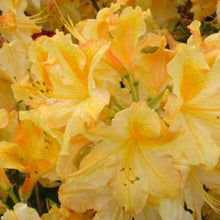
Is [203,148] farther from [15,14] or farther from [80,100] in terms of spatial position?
[15,14]

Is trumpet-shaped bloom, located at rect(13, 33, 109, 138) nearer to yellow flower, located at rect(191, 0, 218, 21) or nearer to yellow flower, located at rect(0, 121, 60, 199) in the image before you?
yellow flower, located at rect(0, 121, 60, 199)

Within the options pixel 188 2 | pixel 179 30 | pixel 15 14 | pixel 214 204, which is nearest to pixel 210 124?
pixel 214 204

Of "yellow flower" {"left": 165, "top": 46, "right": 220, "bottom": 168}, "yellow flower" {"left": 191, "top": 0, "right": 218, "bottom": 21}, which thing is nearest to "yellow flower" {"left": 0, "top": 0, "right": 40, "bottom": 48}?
"yellow flower" {"left": 191, "top": 0, "right": 218, "bottom": 21}

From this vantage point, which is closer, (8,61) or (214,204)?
(214,204)

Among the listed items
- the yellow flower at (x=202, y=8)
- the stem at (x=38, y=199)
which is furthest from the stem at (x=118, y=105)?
the yellow flower at (x=202, y=8)

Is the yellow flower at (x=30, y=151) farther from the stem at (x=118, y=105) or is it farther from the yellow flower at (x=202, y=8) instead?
the yellow flower at (x=202, y=8)

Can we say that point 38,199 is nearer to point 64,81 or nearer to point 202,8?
point 64,81

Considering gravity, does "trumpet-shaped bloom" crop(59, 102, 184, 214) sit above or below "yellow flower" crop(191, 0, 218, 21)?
above
